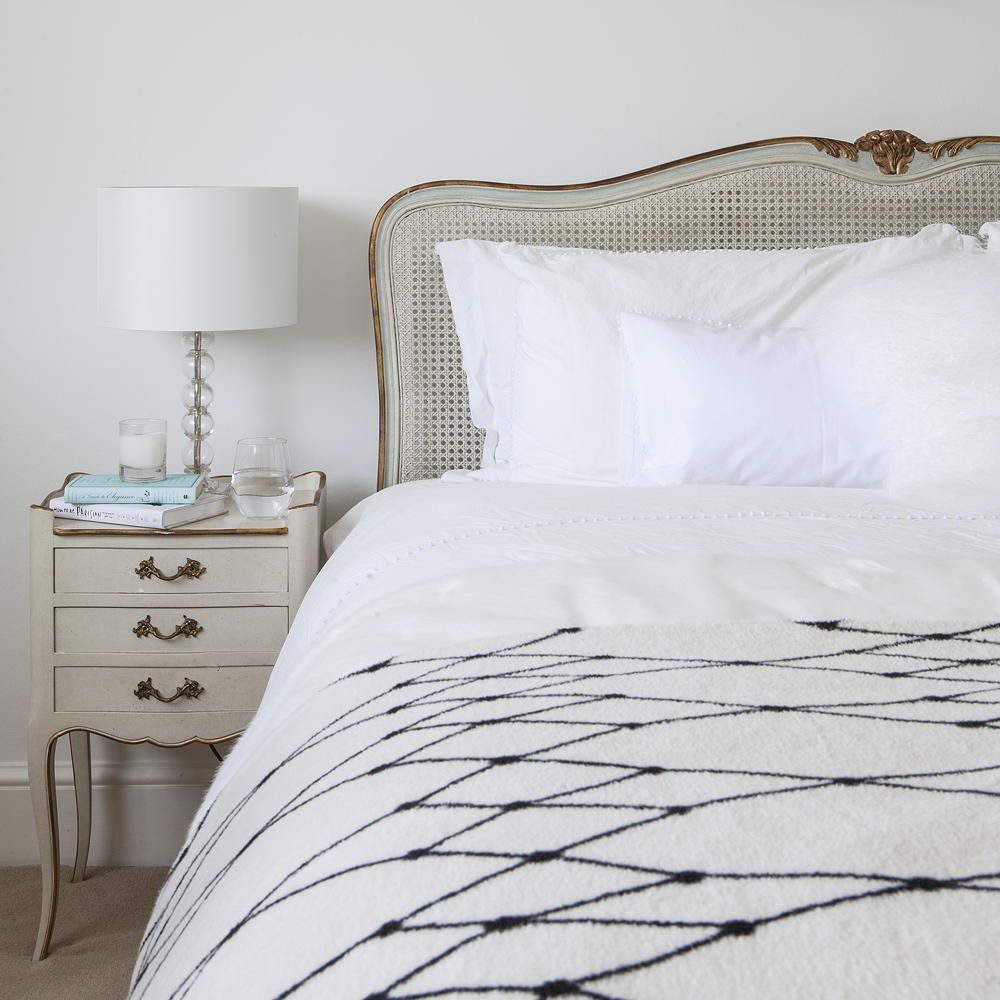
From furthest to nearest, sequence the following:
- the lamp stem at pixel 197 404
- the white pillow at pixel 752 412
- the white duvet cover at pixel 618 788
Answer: the lamp stem at pixel 197 404, the white pillow at pixel 752 412, the white duvet cover at pixel 618 788

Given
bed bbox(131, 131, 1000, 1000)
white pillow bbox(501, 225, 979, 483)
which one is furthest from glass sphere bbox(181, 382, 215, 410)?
bed bbox(131, 131, 1000, 1000)

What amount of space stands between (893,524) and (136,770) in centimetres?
171

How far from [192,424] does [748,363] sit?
1072 millimetres

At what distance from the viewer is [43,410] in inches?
92.0

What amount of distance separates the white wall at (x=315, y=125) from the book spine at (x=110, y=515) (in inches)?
18.2

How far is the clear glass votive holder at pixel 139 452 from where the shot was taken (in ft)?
6.51

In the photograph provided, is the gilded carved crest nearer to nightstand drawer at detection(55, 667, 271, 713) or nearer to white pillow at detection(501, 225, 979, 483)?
white pillow at detection(501, 225, 979, 483)

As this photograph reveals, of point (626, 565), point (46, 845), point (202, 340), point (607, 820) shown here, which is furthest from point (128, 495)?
point (607, 820)

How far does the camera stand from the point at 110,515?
189cm

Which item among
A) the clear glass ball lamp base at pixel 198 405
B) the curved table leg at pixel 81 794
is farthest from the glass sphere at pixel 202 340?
the curved table leg at pixel 81 794

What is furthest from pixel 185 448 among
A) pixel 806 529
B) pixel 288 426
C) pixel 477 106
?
pixel 806 529

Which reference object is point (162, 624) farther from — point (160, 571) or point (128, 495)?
point (128, 495)

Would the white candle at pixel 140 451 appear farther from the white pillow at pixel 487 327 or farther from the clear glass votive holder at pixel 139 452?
the white pillow at pixel 487 327

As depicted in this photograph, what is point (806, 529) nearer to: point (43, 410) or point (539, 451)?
point (539, 451)
